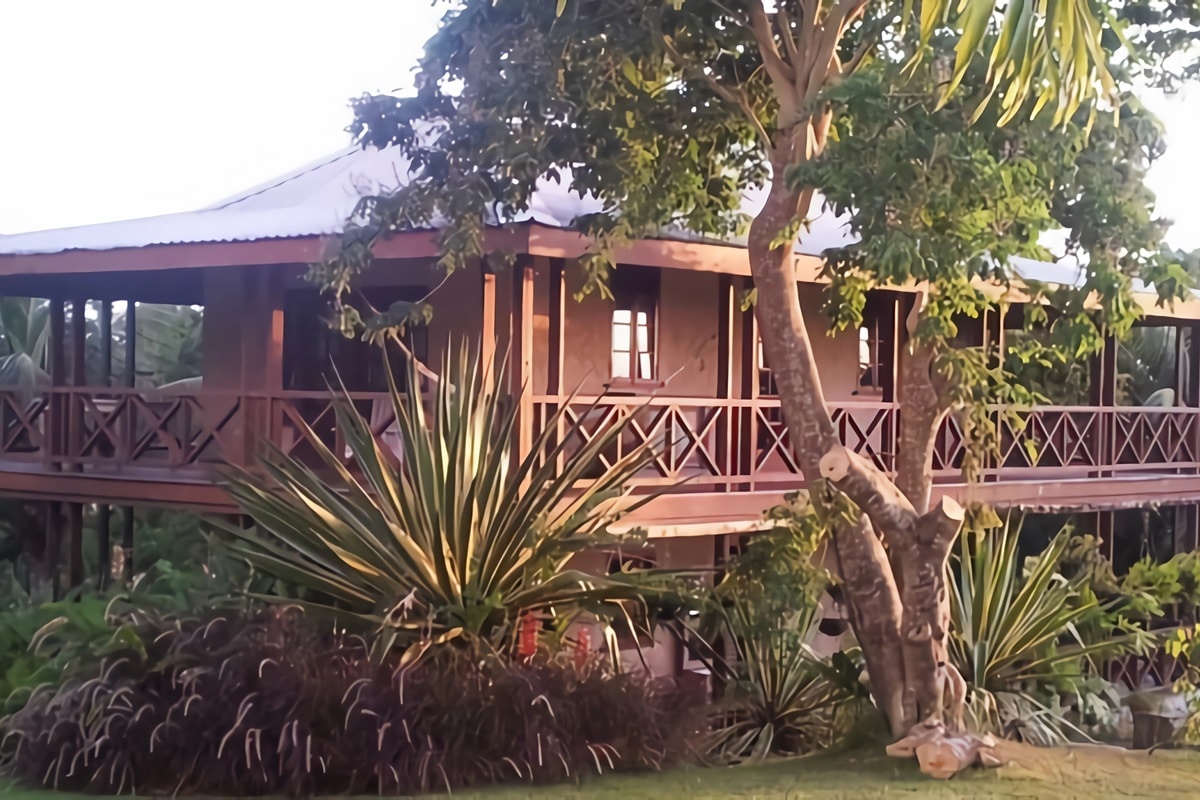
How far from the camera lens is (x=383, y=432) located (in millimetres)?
11156

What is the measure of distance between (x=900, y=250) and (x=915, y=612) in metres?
2.67

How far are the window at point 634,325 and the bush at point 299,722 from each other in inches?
246

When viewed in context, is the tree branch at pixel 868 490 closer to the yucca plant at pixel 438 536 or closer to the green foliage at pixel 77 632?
the yucca plant at pixel 438 536

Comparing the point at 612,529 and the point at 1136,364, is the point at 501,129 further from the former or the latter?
the point at 1136,364

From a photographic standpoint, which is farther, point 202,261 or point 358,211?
point 202,261

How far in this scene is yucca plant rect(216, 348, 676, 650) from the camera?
8094 millimetres

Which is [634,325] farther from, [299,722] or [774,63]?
[299,722]

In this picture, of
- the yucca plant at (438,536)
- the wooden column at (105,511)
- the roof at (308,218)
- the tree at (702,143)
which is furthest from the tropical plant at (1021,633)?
the wooden column at (105,511)

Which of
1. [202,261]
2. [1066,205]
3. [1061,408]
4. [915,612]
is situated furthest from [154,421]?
[1061,408]

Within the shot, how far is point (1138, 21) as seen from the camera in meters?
8.32

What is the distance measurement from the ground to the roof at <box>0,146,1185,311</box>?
13.4 ft

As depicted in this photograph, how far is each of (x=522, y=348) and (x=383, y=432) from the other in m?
1.42

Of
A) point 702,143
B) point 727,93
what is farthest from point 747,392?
point 727,93

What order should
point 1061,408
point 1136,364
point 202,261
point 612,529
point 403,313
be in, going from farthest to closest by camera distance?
point 1136,364, point 1061,408, point 202,261, point 612,529, point 403,313
